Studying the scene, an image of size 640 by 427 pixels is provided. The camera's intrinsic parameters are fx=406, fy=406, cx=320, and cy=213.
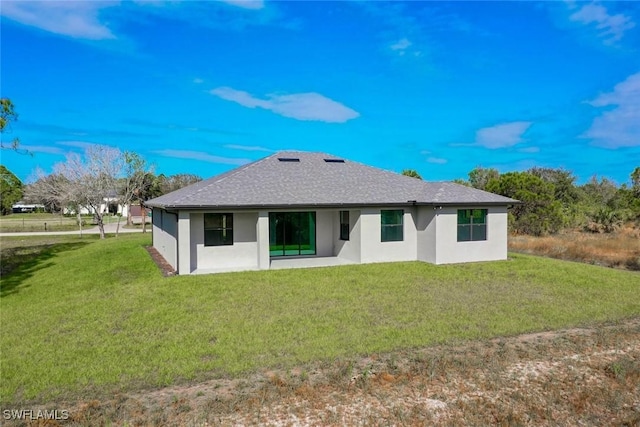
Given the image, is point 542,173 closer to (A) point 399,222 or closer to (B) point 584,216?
(B) point 584,216

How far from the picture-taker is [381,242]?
16.3 m

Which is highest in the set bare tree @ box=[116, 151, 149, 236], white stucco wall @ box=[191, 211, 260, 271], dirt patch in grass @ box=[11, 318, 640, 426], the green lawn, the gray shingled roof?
bare tree @ box=[116, 151, 149, 236]

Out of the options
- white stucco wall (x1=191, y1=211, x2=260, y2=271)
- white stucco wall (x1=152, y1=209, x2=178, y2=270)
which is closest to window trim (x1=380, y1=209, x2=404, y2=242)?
white stucco wall (x1=191, y1=211, x2=260, y2=271)

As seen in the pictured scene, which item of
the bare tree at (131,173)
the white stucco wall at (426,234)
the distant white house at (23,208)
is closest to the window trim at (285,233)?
the white stucco wall at (426,234)

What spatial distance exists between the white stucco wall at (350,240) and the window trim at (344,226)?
13cm

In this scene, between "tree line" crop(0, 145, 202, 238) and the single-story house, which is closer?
the single-story house

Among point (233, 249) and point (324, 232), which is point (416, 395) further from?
point (324, 232)

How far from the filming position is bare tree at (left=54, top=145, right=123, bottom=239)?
29.9 meters

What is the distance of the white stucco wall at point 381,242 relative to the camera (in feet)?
52.4

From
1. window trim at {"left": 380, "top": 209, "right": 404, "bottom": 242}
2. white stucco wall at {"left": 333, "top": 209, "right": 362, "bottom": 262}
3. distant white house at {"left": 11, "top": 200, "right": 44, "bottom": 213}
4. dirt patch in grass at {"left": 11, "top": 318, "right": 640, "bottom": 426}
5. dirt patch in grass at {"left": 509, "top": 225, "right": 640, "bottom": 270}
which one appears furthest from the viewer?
distant white house at {"left": 11, "top": 200, "right": 44, "bottom": 213}

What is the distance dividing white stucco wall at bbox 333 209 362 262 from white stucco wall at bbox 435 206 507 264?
308 cm

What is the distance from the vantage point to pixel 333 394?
5520mm

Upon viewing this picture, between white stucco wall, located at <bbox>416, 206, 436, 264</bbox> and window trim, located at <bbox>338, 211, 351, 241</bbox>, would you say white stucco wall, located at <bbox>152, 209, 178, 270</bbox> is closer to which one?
window trim, located at <bbox>338, 211, 351, 241</bbox>

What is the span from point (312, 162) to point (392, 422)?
53.2 ft
